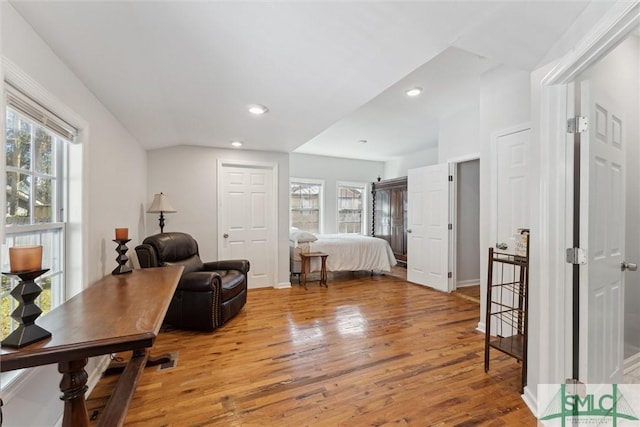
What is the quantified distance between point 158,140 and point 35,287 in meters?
2.82

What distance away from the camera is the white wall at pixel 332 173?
677 centimetres

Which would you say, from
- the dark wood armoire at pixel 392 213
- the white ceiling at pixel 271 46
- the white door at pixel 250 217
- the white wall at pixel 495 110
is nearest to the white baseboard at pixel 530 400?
the white wall at pixel 495 110

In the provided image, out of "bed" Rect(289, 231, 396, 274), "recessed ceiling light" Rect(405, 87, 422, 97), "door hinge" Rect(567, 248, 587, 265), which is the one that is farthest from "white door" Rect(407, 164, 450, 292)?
"door hinge" Rect(567, 248, 587, 265)

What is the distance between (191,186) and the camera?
4.08 metres

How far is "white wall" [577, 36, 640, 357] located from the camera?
79.8 inches

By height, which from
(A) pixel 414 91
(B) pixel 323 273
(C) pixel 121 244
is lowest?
(B) pixel 323 273

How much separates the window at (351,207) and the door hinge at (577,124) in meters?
5.69

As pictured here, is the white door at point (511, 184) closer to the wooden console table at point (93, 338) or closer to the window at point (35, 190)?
the wooden console table at point (93, 338)

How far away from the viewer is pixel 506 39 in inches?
58.2

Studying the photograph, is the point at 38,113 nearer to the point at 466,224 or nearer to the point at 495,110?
the point at 495,110

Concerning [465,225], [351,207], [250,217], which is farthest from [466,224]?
[250,217]

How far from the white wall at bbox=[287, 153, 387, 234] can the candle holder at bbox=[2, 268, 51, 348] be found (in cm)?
567

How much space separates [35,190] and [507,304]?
3.65 meters

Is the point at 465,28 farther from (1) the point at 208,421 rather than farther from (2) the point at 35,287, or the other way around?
(1) the point at 208,421
